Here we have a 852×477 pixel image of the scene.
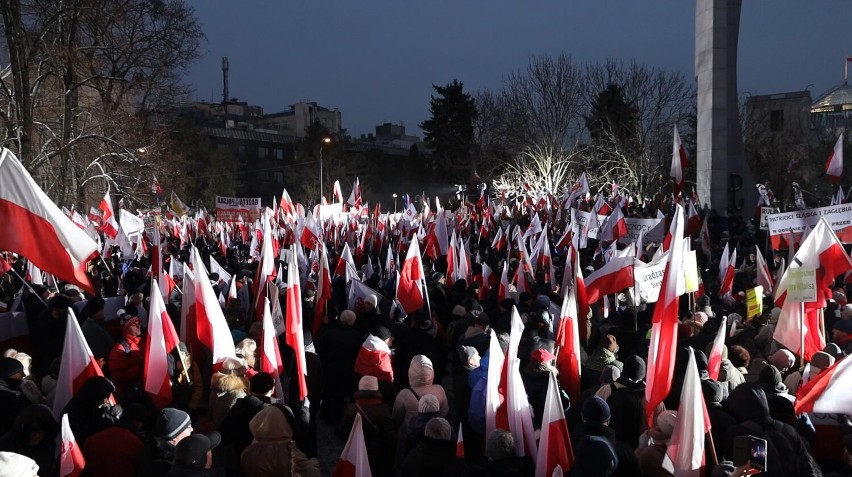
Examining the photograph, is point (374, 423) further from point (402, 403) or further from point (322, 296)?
point (322, 296)

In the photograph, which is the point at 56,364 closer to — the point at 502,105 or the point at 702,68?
the point at 702,68

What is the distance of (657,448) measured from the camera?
4.96 m

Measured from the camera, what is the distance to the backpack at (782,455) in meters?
4.57

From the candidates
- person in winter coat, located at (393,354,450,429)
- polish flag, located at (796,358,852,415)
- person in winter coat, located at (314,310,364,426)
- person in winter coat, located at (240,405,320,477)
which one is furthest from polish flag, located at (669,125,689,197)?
person in winter coat, located at (240,405,320,477)

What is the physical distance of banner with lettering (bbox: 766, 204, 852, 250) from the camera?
10234 millimetres

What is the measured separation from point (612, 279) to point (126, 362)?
17.8 feet

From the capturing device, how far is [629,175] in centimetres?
4319

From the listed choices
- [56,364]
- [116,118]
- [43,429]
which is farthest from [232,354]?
[116,118]

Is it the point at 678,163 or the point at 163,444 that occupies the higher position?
the point at 678,163

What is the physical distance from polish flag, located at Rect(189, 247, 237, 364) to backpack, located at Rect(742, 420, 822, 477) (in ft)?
13.6

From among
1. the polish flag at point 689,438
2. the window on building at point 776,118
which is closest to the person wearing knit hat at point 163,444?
the polish flag at point 689,438

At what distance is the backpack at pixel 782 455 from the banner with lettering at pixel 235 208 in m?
19.7

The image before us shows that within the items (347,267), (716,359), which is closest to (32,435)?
(716,359)

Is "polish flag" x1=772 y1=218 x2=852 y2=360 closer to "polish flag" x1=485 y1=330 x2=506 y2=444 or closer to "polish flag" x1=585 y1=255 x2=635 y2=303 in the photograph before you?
"polish flag" x1=585 y1=255 x2=635 y2=303
